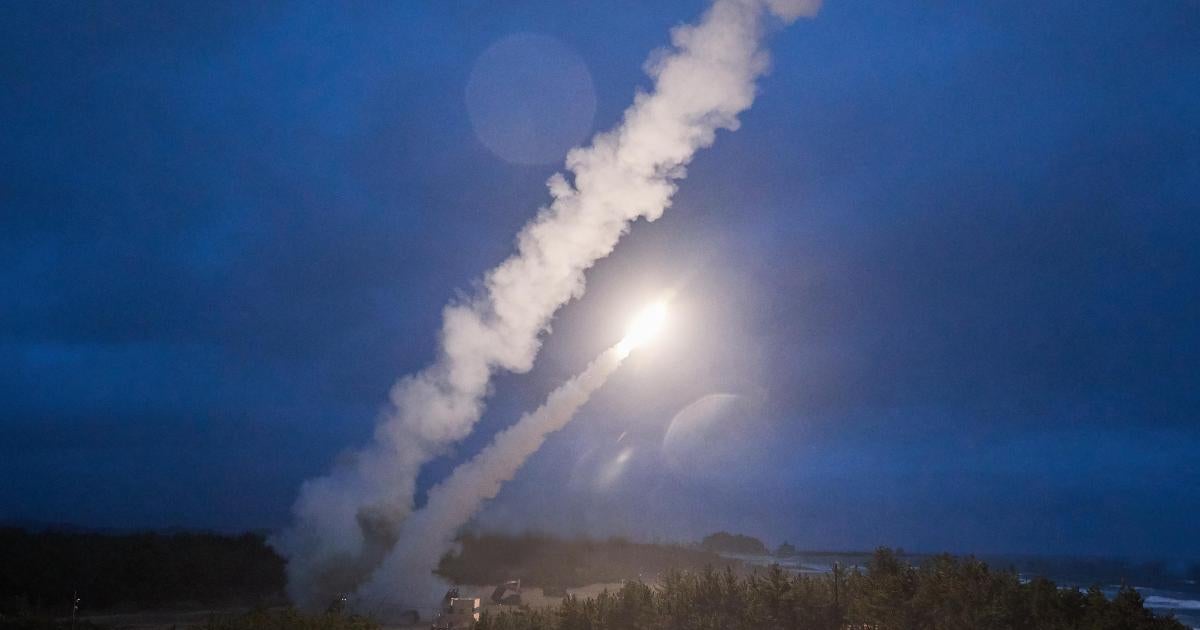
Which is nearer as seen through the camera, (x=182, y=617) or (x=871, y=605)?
(x=871, y=605)

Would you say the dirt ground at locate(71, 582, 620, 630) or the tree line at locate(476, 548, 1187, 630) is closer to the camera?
the tree line at locate(476, 548, 1187, 630)

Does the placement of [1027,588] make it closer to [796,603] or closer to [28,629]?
[796,603]

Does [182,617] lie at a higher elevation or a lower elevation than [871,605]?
lower

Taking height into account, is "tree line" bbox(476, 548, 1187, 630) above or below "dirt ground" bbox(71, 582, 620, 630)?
above

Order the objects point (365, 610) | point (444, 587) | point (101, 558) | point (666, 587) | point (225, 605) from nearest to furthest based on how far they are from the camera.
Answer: point (666, 587) → point (365, 610) → point (444, 587) → point (225, 605) → point (101, 558)

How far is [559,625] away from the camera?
2406cm

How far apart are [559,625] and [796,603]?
6443mm

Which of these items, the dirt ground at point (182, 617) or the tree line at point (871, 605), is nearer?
the tree line at point (871, 605)

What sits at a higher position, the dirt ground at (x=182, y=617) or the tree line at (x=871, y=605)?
the tree line at (x=871, y=605)

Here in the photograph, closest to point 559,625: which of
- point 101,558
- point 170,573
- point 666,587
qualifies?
point 666,587

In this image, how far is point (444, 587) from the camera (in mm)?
38469

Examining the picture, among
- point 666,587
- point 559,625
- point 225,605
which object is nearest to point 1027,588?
point 666,587

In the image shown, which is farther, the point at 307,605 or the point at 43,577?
the point at 43,577

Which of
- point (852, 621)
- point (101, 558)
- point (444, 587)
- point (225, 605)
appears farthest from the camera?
point (101, 558)
